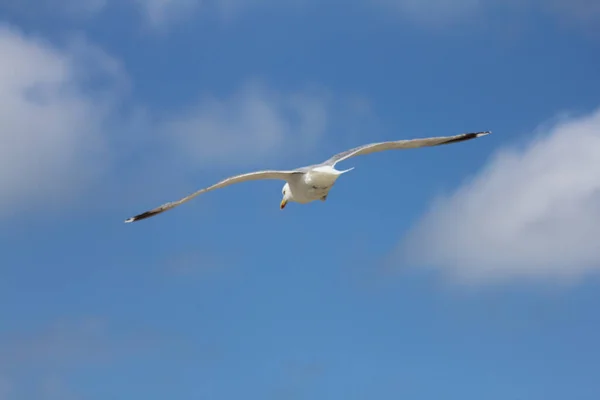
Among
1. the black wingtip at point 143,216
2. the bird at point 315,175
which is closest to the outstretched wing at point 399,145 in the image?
the bird at point 315,175

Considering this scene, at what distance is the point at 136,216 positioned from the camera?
4569cm

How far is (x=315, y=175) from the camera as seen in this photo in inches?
1731

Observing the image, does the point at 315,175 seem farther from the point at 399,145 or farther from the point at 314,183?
the point at 399,145

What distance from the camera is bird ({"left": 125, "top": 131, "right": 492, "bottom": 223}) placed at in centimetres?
4394

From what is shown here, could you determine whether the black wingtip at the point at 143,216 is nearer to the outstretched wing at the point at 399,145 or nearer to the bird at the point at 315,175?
the bird at the point at 315,175

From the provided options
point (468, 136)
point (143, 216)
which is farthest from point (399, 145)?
point (143, 216)

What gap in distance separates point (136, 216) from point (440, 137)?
27.4 feet

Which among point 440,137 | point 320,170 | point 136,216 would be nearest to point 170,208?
point 136,216

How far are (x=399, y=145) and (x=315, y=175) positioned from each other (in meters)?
2.47

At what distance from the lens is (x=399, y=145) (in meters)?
44.8

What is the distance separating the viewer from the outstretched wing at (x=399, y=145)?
44.6 metres

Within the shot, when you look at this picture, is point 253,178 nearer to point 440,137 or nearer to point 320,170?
point 320,170

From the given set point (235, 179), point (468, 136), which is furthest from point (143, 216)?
point (468, 136)

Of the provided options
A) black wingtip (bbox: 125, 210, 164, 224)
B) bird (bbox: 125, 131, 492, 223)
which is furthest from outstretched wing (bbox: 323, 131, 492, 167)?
black wingtip (bbox: 125, 210, 164, 224)
